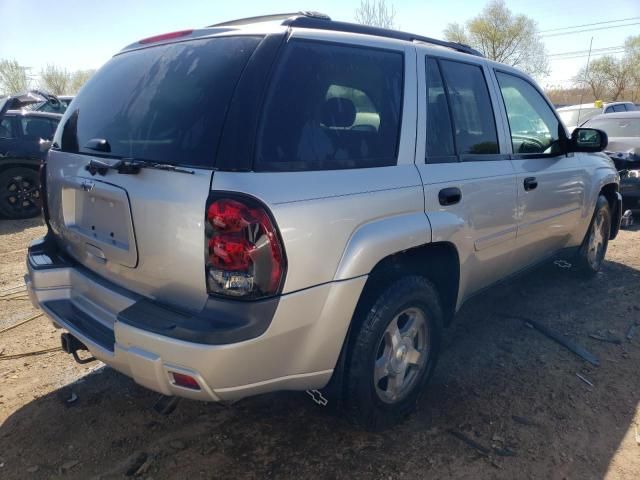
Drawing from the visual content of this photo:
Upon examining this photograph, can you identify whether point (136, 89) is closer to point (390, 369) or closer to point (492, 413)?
point (390, 369)

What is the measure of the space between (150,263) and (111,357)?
0.42 meters

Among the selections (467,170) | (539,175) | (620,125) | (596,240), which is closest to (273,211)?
(467,170)

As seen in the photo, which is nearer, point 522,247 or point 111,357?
point 111,357

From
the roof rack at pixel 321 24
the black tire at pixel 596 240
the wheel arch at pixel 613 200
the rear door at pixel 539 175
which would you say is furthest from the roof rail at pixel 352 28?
the wheel arch at pixel 613 200

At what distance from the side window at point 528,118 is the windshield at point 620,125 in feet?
19.9

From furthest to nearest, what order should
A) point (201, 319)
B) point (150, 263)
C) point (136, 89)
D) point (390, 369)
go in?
1. point (390, 369)
2. point (136, 89)
3. point (150, 263)
4. point (201, 319)

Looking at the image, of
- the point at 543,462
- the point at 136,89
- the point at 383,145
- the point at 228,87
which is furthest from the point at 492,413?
the point at 136,89

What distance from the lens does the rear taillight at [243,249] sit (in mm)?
1851

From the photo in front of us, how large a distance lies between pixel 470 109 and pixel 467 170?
46cm

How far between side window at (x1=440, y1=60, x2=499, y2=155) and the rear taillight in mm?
1503

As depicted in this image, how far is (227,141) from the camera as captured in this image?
6.31 ft

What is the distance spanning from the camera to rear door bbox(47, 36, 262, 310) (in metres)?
1.96

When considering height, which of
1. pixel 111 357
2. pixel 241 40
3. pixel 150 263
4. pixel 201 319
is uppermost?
pixel 241 40

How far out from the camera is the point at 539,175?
3551 millimetres
